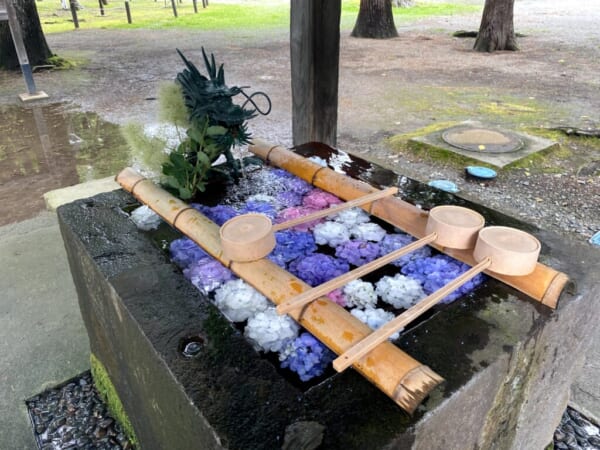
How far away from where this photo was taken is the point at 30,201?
4.17 m

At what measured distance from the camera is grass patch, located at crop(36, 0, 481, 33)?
1603 cm

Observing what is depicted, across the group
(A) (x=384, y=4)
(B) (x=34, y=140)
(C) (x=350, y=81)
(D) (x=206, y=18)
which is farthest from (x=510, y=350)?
(D) (x=206, y=18)

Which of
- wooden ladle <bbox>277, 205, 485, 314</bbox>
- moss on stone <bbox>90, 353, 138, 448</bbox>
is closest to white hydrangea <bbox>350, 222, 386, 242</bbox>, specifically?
wooden ladle <bbox>277, 205, 485, 314</bbox>

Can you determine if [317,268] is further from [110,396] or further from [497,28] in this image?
[497,28]

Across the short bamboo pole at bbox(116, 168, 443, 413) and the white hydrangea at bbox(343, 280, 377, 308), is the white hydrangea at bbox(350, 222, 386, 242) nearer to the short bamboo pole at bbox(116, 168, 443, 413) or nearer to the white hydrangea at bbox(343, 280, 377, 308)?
the white hydrangea at bbox(343, 280, 377, 308)

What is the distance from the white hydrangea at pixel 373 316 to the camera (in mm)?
1341

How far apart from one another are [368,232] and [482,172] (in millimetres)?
2789

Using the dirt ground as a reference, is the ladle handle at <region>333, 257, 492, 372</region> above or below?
above

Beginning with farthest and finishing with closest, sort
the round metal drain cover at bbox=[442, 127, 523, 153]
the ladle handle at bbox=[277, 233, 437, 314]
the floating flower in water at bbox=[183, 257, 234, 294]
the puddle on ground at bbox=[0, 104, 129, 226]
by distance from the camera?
the round metal drain cover at bbox=[442, 127, 523, 153]
the puddle on ground at bbox=[0, 104, 129, 226]
the floating flower in water at bbox=[183, 257, 234, 294]
the ladle handle at bbox=[277, 233, 437, 314]

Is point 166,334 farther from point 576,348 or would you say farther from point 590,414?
point 590,414

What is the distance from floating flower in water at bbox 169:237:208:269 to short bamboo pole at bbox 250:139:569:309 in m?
0.68

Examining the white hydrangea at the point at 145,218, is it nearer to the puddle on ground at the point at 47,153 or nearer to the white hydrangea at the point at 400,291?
the white hydrangea at the point at 400,291

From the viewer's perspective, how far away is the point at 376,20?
41.5 feet

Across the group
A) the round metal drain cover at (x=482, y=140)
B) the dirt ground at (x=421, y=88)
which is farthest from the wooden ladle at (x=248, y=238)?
the round metal drain cover at (x=482, y=140)
